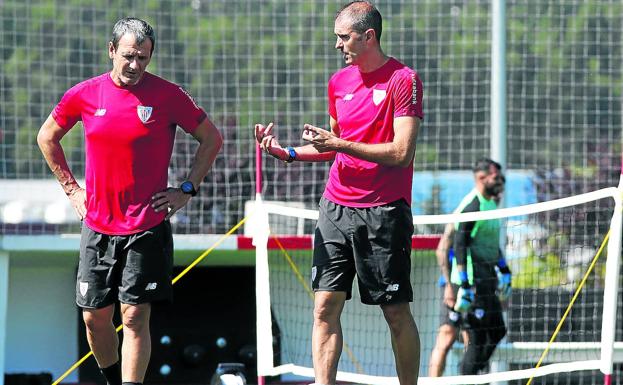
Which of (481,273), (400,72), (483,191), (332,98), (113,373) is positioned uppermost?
(400,72)

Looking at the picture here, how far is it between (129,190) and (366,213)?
1114mm

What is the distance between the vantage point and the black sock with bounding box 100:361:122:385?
261 inches

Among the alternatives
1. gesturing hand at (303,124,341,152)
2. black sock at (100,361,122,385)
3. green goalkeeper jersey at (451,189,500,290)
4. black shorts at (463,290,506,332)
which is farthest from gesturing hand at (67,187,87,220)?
black shorts at (463,290,506,332)

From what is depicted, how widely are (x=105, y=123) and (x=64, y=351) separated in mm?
5030

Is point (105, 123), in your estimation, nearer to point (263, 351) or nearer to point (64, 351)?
point (263, 351)

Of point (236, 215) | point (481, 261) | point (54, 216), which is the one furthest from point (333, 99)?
point (54, 216)

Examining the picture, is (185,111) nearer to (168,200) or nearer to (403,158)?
(168,200)

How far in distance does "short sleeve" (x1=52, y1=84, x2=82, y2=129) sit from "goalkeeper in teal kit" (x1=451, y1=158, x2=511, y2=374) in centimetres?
394

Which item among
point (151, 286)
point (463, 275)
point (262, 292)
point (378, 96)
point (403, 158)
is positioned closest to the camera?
point (403, 158)

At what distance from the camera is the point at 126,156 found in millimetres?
6281

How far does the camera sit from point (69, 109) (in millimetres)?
6469

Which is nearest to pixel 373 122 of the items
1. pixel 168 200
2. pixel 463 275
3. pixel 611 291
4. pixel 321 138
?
pixel 321 138

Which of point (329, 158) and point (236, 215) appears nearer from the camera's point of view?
point (329, 158)

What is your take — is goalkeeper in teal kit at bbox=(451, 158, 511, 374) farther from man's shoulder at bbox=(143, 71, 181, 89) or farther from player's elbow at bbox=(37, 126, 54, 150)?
player's elbow at bbox=(37, 126, 54, 150)
